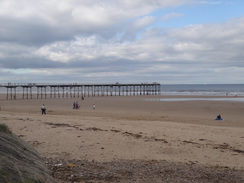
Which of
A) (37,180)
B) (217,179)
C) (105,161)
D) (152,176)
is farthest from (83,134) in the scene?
(37,180)

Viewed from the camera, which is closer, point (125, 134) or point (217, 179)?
point (217, 179)

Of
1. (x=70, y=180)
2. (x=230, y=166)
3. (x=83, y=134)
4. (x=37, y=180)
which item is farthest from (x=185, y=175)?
(x=83, y=134)

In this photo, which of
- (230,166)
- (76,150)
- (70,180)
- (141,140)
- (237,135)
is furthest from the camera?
(237,135)

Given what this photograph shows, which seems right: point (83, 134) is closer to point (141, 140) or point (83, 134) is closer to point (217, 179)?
point (141, 140)

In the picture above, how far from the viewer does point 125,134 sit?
1150cm

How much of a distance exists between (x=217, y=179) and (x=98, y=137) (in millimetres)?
5443

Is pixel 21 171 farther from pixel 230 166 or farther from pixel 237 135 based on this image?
pixel 237 135

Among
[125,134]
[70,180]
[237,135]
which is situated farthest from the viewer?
[237,135]

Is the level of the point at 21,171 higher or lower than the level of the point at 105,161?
higher

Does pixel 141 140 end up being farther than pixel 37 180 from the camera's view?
Yes

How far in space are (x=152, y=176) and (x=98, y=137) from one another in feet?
15.4

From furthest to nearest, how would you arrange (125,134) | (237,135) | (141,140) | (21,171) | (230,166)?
(237,135) → (125,134) → (141,140) → (230,166) → (21,171)

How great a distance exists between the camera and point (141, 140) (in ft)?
34.3

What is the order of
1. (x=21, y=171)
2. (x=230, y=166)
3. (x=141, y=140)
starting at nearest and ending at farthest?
(x=21, y=171) → (x=230, y=166) → (x=141, y=140)
